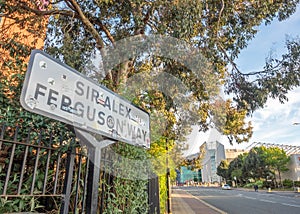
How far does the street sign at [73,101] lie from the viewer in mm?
1212

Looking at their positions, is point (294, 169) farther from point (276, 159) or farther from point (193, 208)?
point (193, 208)

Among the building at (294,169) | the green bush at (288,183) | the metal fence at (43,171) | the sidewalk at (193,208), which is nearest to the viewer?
the metal fence at (43,171)

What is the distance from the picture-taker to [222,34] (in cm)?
613

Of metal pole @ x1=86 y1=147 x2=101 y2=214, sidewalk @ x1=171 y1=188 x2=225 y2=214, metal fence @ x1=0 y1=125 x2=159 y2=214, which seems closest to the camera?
metal pole @ x1=86 y1=147 x2=101 y2=214

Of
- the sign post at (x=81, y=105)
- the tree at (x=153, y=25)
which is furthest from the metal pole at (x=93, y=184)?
the tree at (x=153, y=25)

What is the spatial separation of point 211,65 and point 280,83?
205cm

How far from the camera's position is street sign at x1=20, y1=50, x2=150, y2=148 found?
3.98 ft

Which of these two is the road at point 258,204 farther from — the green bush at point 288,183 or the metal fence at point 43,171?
the green bush at point 288,183

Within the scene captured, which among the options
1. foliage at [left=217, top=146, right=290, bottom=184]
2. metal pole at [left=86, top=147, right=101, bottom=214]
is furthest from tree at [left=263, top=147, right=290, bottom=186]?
metal pole at [left=86, top=147, right=101, bottom=214]

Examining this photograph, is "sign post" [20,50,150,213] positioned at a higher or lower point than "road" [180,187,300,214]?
higher

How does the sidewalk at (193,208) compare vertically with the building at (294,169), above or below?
below

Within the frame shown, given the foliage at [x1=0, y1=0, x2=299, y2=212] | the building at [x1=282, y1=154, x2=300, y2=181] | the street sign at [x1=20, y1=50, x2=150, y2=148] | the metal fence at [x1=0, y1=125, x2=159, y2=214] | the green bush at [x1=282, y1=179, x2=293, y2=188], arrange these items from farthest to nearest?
1. the building at [x1=282, y1=154, x2=300, y2=181]
2. the green bush at [x1=282, y1=179, x2=293, y2=188]
3. the foliage at [x1=0, y1=0, x2=299, y2=212]
4. the metal fence at [x1=0, y1=125, x2=159, y2=214]
5. the street sign at [x1=20, y1=50, x2=150, y2=148]

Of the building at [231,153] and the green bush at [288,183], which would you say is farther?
the building at [231,153]

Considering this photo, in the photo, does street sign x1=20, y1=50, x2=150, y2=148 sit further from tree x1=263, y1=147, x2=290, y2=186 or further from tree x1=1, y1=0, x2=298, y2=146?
tree x1=263, y1=147, x2=290, y2=186
